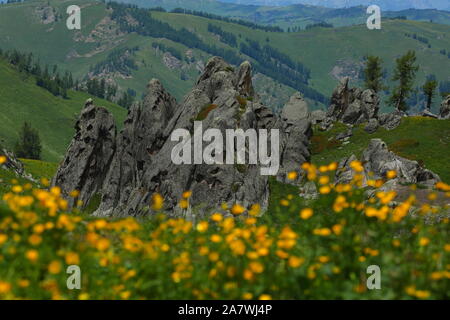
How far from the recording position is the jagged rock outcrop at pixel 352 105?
334ft

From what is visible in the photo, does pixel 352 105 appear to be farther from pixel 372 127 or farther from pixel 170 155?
pixel 170 155

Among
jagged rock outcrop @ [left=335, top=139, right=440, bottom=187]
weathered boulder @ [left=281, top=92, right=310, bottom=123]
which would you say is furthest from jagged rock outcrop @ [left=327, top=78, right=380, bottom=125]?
jagged rock outcrop @ [left=335, top=139, right=440, bottom=187]

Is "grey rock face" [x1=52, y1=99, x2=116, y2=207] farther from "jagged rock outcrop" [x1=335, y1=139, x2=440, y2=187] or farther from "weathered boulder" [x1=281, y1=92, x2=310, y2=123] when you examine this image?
"weathered boulder" [x1=281, y1=92, x2=310, y2=123]

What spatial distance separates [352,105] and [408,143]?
26516mm

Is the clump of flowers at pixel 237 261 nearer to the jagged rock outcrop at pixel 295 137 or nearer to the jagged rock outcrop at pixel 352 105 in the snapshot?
the jagged rock outcrop at pixel 295 137

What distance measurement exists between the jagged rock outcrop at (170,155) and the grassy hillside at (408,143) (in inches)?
404

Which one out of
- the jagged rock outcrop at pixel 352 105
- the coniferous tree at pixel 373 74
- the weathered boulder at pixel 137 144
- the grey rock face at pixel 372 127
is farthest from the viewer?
the coniferous tree at pixel 373 74

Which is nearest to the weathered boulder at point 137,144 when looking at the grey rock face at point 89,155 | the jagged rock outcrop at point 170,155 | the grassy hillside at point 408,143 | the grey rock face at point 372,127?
the jagged rock outcrop at point 170,155

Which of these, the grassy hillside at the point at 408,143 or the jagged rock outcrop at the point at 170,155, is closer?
the jagged rock outcrop at the point at 170,155

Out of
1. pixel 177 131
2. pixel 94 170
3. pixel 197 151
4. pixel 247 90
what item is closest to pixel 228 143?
pixel 197 151

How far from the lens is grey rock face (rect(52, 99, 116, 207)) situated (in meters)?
63.7

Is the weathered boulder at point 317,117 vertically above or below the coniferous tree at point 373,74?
below

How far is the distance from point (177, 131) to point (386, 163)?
22.3 meters
